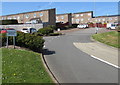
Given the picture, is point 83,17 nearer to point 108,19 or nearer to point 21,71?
point 108,19

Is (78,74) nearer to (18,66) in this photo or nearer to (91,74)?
(91,74)

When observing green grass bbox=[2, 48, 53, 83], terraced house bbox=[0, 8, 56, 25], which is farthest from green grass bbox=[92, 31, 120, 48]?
terraced house bbox=[0, 8, 56, 25]

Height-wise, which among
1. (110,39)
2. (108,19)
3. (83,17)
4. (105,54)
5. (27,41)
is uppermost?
(83,17)

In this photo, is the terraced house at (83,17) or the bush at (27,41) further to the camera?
the terraced house at (83,17)

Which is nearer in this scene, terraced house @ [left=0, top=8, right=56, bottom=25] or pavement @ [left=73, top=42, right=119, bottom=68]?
pavement @ [left=73, top=42, right=119, bottom=68]

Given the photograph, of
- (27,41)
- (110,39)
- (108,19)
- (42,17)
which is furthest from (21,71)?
(108,19)

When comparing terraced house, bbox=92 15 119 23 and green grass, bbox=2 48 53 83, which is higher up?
terraced house, bbox=92 15 119 23

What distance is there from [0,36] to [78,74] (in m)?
7.31

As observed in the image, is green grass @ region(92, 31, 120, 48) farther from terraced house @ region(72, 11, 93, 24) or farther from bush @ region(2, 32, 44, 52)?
terraced house @ region(72, 11, 93, 24)

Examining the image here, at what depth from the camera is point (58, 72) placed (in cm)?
884

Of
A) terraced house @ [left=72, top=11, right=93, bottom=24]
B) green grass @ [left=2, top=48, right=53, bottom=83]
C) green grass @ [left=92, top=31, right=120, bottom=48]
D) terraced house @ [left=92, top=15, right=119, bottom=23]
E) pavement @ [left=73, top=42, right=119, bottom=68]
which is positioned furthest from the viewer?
terraced house @ [left=72, top=11, right=93, bottom=24]

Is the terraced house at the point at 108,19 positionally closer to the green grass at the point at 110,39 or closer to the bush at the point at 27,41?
the green grass at the point at 110,39

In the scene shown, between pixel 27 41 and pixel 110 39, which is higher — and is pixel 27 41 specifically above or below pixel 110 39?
above

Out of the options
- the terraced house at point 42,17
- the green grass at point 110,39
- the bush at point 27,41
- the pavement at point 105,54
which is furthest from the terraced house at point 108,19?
the bush at point 27,41
